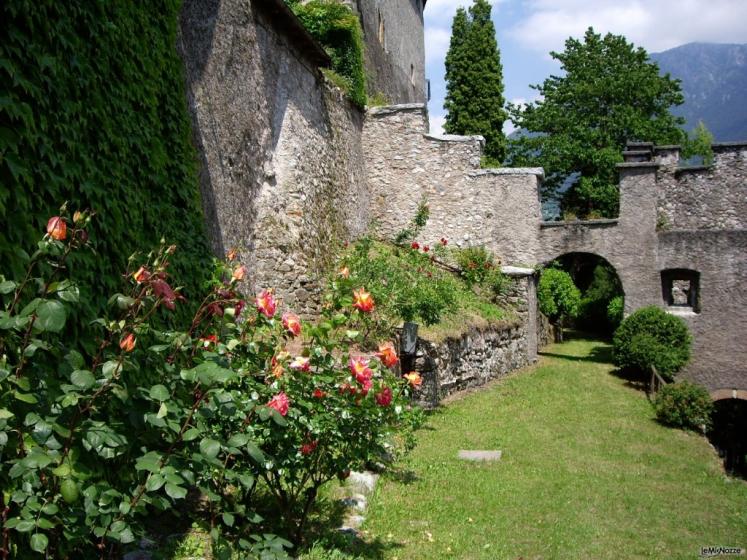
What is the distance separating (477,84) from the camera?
29188 millimetres

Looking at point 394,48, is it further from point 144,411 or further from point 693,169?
point 144,411

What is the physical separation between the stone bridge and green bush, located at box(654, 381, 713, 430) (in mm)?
4112

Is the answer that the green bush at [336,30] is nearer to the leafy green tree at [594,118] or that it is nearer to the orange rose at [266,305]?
the orange rose at [266,305]

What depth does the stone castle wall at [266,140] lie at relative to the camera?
8.04 m

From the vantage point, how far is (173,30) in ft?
18.9

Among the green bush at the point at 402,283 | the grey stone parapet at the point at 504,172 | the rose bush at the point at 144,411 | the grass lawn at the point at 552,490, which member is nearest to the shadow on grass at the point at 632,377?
the grass lawn at the point at 552,490

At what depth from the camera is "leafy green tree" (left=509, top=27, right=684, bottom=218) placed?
1123 inches

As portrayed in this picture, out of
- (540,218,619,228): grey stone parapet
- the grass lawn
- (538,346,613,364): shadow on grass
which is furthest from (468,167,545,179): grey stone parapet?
the grass lawn

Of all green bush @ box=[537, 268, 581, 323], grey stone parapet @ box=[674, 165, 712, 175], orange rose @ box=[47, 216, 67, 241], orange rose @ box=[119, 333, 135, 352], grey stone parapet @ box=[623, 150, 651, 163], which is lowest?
green bush @ box=[537, 268, 581, 323]

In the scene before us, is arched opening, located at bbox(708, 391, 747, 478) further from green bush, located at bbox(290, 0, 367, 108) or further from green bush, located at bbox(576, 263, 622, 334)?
green bush, located at bbox(290, 0, 367, 108)

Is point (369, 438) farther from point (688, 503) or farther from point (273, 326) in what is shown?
point (688, 503)

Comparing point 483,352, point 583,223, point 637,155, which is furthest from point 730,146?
point 483,352

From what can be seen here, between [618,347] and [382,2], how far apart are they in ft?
44.7

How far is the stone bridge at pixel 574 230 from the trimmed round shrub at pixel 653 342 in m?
0.53
